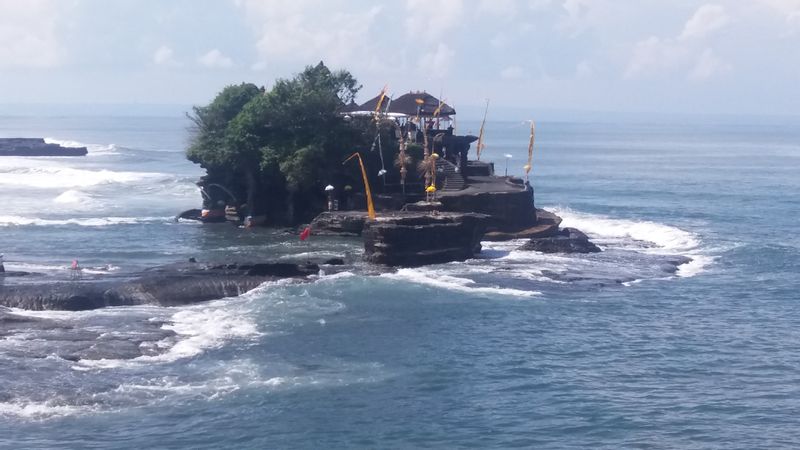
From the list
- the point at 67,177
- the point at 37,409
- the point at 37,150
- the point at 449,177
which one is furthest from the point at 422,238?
the point at 37,150

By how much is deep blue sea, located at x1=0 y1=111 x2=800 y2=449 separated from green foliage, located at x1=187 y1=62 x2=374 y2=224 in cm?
446

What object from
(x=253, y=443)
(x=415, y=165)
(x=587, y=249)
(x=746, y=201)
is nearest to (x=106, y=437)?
(x=253, y=443)

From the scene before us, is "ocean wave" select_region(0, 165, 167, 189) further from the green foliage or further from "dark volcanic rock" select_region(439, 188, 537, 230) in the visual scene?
"dark volcanic rock" select_region(439, 188, 537, 230)

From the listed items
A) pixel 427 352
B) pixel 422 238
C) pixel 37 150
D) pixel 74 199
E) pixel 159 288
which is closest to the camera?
pixel 427 352

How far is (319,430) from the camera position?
32812mm

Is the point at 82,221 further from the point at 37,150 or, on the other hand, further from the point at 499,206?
the point at 37,150

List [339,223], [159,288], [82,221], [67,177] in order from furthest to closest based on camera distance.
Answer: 1. [67,177]
2. [82,221]
3. [339,223]
4. [159,288]

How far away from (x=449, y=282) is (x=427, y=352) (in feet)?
41.1

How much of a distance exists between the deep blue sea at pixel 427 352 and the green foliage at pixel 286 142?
446 centimetres

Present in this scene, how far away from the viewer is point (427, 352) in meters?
41.7

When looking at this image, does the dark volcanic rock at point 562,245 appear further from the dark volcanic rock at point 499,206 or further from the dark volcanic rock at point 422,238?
the dark volcanic rock at point 422,238

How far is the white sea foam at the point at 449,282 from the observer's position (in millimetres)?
51812

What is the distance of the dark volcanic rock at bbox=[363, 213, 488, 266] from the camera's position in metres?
57.3

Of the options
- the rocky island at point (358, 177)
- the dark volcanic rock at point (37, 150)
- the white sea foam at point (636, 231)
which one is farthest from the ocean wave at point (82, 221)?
the dark volcanic rock at point (37, 150)
